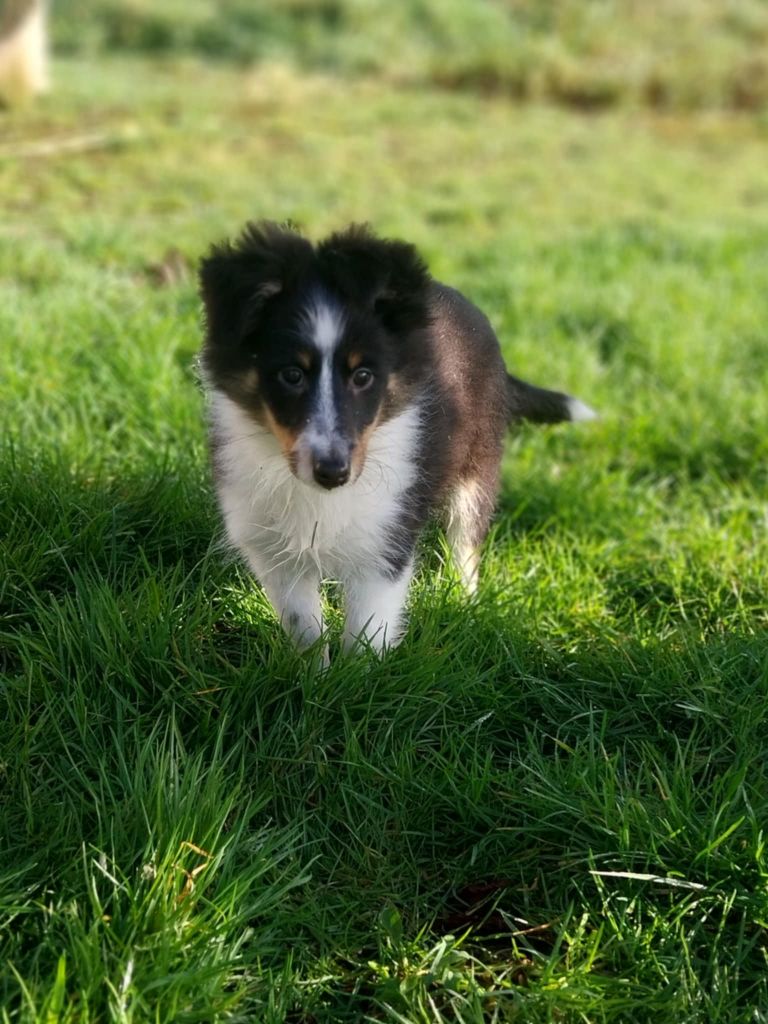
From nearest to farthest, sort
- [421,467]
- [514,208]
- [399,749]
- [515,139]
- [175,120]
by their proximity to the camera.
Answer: [399,749], [421,467], [514,208], [175,120], [515,139]

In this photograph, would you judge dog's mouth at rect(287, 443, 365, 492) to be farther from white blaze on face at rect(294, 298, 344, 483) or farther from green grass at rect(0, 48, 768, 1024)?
green grass at rect(0, 48, 768, 1024)

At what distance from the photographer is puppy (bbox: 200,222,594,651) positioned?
2660mm

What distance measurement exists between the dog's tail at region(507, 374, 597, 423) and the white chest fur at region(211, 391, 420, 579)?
1049mm

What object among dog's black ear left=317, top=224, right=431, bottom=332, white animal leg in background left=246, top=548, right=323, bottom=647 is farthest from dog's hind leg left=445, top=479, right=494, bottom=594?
dog's black ear left=317, top=224, right=431, bottom=332

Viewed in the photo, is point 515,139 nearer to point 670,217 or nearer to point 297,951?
point 670,217

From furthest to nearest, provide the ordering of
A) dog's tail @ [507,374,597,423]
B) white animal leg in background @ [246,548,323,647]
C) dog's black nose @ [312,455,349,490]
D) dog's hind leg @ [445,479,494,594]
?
dog's tail @ [507,374,597,423], dog's hind leg @ [445,479,494,594], white animal leg in background @ [246,548,323,647], dog's black nose @ [312,455,349,490]

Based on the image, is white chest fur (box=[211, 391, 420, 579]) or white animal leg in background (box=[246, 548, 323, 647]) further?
white animal leg in background (box=[246, 548, 323, 647])

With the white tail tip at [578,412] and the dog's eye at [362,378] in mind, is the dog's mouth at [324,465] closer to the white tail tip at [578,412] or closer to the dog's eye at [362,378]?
the dog's eye at [362,378]

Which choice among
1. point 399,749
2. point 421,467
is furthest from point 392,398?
point 399,749

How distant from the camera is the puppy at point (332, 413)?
266 centimetres

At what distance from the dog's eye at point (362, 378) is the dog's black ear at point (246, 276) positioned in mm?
251

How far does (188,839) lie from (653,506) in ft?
7.95

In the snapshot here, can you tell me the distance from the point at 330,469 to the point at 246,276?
0.48 meters

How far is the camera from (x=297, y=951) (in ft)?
7.88
